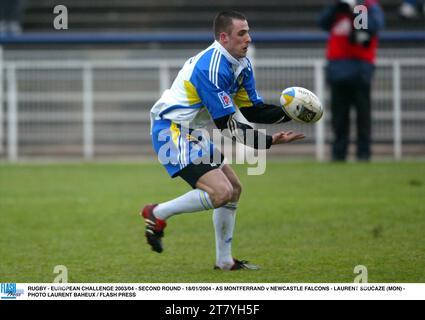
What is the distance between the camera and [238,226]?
10.6 m

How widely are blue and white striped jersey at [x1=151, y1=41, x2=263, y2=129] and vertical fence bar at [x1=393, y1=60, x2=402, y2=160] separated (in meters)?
9.45

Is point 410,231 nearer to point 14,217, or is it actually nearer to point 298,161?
point 14,217

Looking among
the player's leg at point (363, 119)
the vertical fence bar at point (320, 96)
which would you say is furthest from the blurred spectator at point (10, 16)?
the player's leg at point (363, 119)

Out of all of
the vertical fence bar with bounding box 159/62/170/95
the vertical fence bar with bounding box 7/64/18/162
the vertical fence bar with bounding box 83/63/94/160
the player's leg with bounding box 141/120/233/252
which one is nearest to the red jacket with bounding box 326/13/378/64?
the vertical fence bar with bounding box 159/62/170/95

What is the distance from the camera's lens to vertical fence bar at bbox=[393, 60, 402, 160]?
683 inches

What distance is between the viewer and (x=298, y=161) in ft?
56.6

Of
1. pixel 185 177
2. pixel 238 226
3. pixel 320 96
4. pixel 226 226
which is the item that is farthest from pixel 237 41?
pixel 320 96

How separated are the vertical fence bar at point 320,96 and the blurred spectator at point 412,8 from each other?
12.8ft

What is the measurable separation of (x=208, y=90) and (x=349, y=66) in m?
8.42

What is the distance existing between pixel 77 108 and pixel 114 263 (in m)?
9.94

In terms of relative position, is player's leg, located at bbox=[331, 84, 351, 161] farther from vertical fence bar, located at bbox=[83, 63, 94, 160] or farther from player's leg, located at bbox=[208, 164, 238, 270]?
player's leg, located at bbox=[208, 164, 238, 270]

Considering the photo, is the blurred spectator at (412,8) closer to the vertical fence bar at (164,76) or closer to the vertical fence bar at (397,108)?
the vertical fence bar at (397,108)

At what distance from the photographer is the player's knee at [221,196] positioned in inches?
304

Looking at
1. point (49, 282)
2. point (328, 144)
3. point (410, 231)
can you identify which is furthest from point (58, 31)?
point (49, 282)
